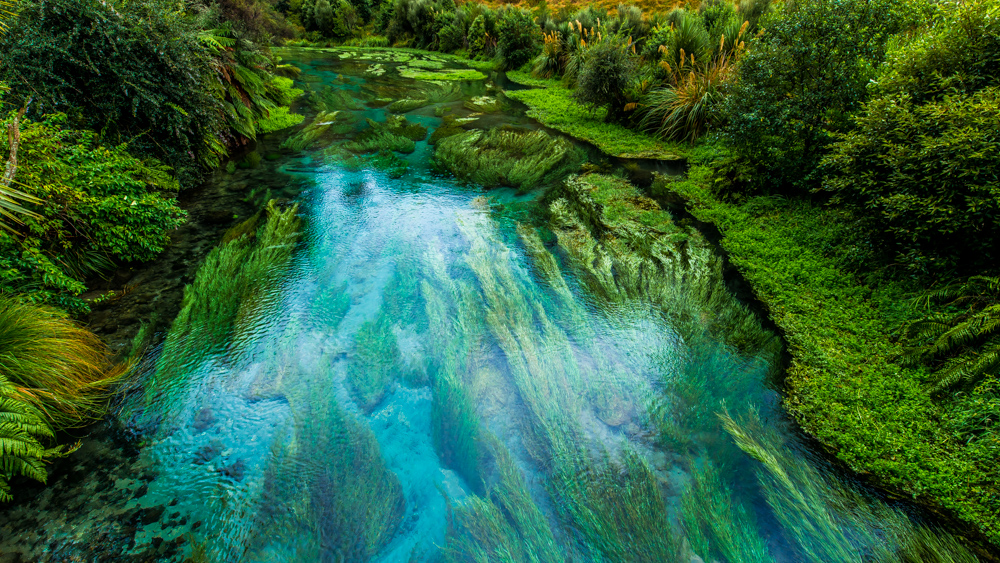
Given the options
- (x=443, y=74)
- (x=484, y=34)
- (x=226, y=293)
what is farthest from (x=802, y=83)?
(x=484, y=34)

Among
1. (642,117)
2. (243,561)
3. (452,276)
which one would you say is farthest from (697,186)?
(243,561)

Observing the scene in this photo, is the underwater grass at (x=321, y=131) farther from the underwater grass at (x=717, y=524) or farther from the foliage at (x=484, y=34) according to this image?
the foliage at (x=484, y=34)

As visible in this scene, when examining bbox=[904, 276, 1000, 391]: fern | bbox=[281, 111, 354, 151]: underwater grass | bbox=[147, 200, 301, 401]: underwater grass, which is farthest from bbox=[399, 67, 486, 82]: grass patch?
bbox=[904, 276, 1000, 391]: fern

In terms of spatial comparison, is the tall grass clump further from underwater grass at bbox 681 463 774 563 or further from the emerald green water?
underwater grass at bbox 681 463 774 563

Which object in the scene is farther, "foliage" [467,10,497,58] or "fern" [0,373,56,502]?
"foliage" [467,10,497,58]

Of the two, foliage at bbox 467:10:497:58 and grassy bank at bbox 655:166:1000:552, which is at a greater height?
foliage at bbox 467:10:497:58

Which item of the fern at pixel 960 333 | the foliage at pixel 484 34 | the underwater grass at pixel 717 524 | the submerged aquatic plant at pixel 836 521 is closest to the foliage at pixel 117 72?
the underwater grass at pixel 717 524
